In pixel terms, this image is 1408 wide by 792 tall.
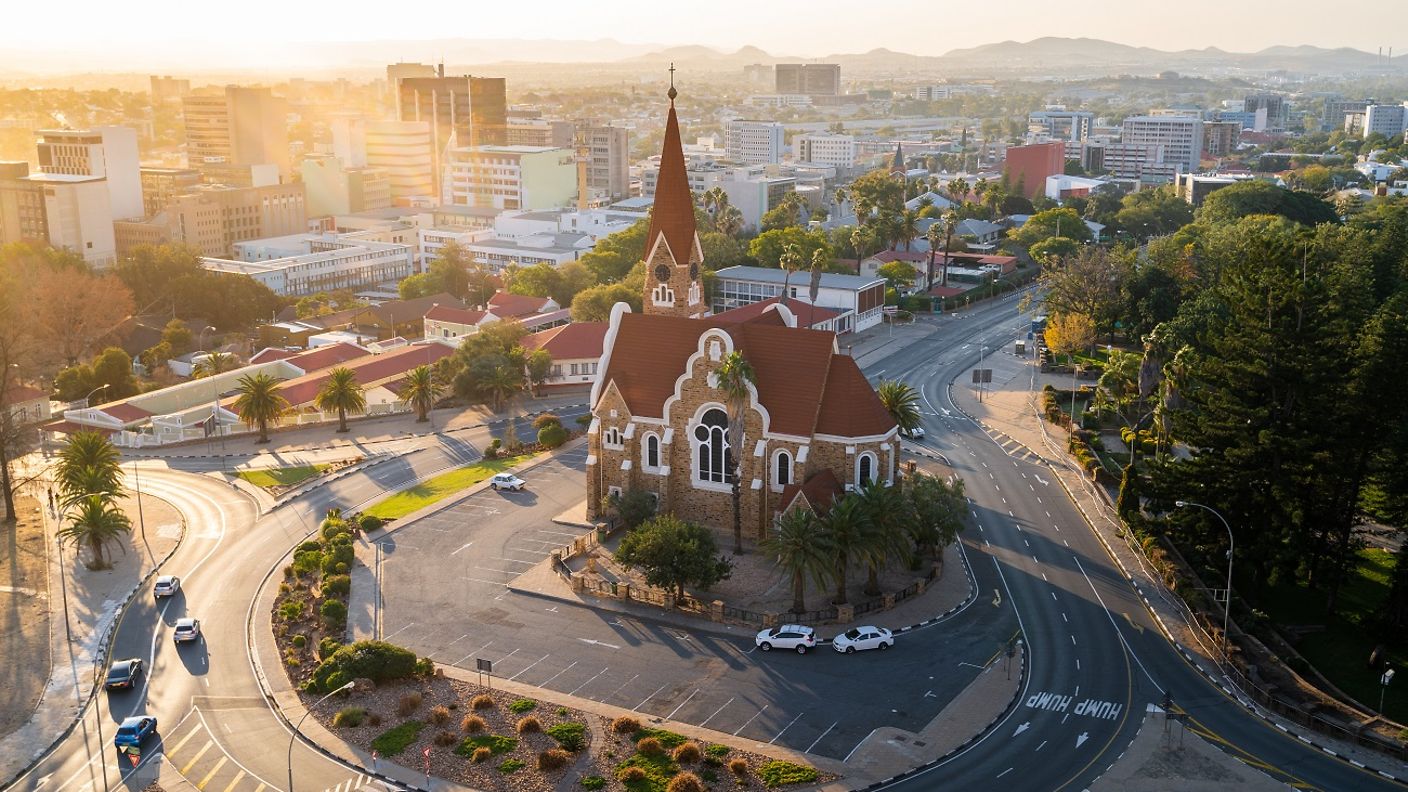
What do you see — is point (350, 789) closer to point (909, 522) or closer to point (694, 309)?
point (909, 522)

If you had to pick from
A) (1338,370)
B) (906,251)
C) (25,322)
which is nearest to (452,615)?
(1338,370)

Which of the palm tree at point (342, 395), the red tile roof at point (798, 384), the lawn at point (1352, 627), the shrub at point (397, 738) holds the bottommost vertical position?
the lawn at point (1352, 627)

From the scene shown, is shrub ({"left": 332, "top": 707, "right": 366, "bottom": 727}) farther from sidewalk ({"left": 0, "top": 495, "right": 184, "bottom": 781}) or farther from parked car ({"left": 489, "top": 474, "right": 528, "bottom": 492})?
parked car ({"left": 489, "top": 474, "right": 528, "bottom": 492})

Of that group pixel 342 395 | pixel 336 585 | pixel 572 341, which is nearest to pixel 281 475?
pixel 342 395

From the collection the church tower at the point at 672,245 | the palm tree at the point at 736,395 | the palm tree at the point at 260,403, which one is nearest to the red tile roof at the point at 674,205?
the church tower at the point at 672,245

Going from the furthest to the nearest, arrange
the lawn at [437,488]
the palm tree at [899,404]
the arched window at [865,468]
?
1. the lawn at [437,488]
2. the palm tree at [899,404]
3. the arched window at [865,468]

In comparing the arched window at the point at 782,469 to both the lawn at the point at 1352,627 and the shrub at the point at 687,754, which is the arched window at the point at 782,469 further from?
the lawn at the point at 1352,627
